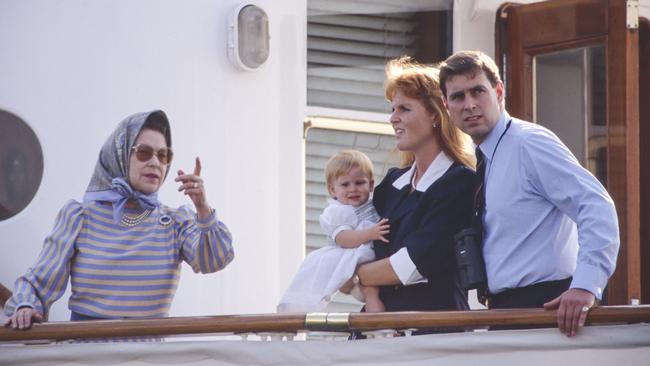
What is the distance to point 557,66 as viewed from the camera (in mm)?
7363

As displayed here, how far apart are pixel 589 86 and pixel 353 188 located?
1.99 meters

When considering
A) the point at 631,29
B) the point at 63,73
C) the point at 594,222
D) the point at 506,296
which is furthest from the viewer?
the point at 631,29

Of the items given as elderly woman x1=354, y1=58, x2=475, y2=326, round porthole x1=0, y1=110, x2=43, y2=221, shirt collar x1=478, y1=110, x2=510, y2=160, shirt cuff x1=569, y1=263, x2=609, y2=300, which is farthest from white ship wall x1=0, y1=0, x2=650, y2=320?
shirt cuff x1=569, y1=263, x2=609, y2=300

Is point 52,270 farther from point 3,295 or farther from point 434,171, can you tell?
point 434,171

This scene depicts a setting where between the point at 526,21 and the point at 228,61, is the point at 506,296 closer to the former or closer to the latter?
the point at 228,61

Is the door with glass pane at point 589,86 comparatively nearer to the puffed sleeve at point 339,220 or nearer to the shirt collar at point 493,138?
the puffed sleeve at point 339,220

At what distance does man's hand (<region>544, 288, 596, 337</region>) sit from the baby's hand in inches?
29.2

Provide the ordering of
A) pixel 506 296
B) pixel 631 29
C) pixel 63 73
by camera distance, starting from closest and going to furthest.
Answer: pixel 506 296 < pixel 63 73 < pixel 631 29

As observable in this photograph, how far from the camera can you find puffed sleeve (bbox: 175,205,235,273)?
527cm

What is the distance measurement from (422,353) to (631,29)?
2.54 m

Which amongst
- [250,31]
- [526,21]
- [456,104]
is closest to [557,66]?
[526,21]

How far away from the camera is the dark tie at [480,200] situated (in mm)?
4949

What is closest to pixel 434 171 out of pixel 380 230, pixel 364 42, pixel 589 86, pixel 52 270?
pixel 380 230

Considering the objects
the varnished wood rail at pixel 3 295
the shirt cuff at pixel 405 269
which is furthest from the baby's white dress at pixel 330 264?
the varnished wood rail at pixel 3 295
